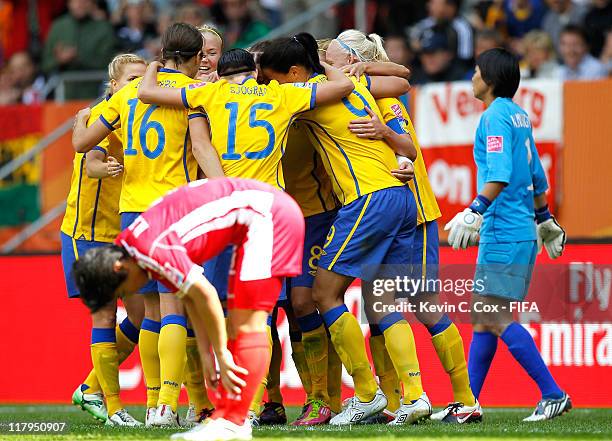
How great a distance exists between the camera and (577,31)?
1266cm

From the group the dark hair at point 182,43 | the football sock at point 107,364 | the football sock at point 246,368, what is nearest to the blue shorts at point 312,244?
the football sock at point 107,364

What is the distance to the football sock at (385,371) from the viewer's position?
8078 mm

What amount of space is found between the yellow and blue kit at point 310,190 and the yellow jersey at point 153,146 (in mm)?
726

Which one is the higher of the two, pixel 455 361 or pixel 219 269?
pixel 219 269

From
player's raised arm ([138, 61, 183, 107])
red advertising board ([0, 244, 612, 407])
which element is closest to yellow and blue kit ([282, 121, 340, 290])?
player's raised arm ([138, 61, 183, 107])

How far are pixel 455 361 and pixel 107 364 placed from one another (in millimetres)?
2287

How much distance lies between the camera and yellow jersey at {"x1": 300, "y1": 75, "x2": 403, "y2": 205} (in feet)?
24.9

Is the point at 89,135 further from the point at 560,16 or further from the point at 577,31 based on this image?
the point at 560,16

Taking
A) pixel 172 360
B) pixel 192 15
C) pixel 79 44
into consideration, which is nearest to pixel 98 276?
pixel 172 360

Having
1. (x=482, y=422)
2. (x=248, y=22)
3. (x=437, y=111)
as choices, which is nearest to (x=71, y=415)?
(x=482, y=422)

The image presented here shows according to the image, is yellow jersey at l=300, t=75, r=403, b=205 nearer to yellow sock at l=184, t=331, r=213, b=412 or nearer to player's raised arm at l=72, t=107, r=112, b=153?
player's raised arm at l=72, t=107, r=112, b=153

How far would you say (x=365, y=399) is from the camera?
759 cm

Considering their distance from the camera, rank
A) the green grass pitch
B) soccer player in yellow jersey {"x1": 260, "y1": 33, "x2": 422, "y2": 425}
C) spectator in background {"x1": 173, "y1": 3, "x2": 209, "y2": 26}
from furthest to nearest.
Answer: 1. spectator in background {"x1": 173, "y1": 3, "x2": 209, "y2": 26}
2. soccer player in yellow jersey {"x1": 260, "y1": 33, "x2": 422, "y2": 425}
3. the green grass pitch

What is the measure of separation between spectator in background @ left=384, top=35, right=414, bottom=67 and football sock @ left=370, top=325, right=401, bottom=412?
594cm
